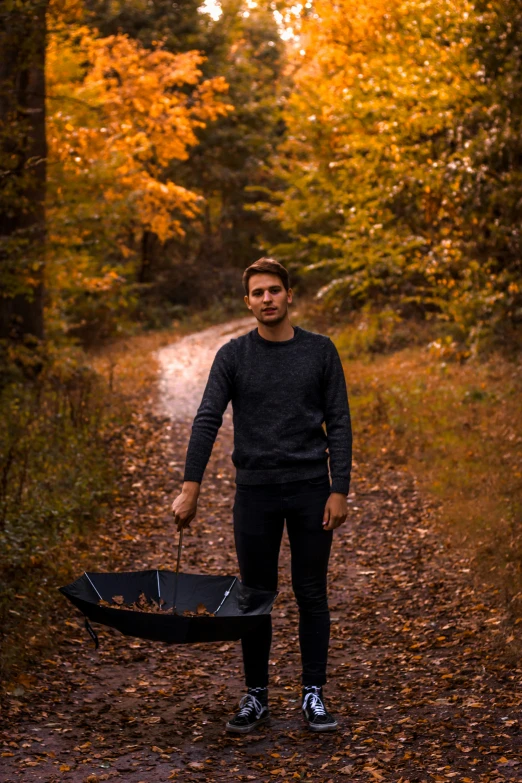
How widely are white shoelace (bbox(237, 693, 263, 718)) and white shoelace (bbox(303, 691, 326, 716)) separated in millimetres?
237

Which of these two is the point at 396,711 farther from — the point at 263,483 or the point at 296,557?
the point at 263,483

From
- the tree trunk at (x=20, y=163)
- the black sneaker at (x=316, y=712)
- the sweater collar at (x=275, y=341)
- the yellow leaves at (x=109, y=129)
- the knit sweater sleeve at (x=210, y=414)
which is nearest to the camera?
the knit sweater sleeve at (x=210, y=414)

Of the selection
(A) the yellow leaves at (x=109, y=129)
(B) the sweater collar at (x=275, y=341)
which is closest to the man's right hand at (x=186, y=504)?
(B) the sweater collar at (x=275, y=341)

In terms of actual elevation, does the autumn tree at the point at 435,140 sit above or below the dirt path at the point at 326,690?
above

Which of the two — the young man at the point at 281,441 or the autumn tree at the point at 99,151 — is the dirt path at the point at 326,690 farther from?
the autumn tree at the point at 99,151

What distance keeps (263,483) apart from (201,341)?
19892 millimetres

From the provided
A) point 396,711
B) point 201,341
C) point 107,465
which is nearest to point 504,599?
point 396,711

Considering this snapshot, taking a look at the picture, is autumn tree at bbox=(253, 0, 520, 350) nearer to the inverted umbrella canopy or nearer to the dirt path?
the dirt path

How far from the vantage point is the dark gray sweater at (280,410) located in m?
4.57

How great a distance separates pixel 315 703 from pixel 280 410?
1517 mm

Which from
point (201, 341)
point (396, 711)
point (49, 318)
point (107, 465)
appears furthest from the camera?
point (201, 341)

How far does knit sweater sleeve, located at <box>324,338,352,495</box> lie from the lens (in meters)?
4.55

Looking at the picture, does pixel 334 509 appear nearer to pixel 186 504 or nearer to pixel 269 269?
pixel 186 504

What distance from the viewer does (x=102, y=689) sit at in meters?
5.66
